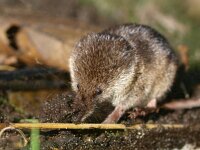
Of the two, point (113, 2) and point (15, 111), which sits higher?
point (113, 2)

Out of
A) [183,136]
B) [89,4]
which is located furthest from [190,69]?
[89,4]

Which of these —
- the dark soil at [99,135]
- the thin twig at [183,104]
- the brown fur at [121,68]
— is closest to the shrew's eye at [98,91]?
the brown fur at [121,68]

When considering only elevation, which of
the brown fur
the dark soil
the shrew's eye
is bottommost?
the dark soil

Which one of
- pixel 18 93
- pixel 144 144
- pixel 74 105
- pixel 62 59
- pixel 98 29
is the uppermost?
pixel 98 29

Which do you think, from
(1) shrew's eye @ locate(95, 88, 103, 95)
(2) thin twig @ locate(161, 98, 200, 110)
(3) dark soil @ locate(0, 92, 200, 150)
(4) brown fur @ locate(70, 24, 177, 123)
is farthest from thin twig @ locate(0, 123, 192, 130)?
(2) thin twig @ locate(161, 98, 200, 110)

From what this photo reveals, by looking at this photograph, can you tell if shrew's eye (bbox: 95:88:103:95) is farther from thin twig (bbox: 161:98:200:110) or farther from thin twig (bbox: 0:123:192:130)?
thin twig (bbox: 161:98:200:110)

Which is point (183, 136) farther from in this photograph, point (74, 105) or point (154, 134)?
point (74, 105)

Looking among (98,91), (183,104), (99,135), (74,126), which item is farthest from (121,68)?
(183,104)

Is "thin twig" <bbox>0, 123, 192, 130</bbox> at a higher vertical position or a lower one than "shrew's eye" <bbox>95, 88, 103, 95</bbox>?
lower

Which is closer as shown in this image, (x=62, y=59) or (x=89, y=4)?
(x=62, y=59)
